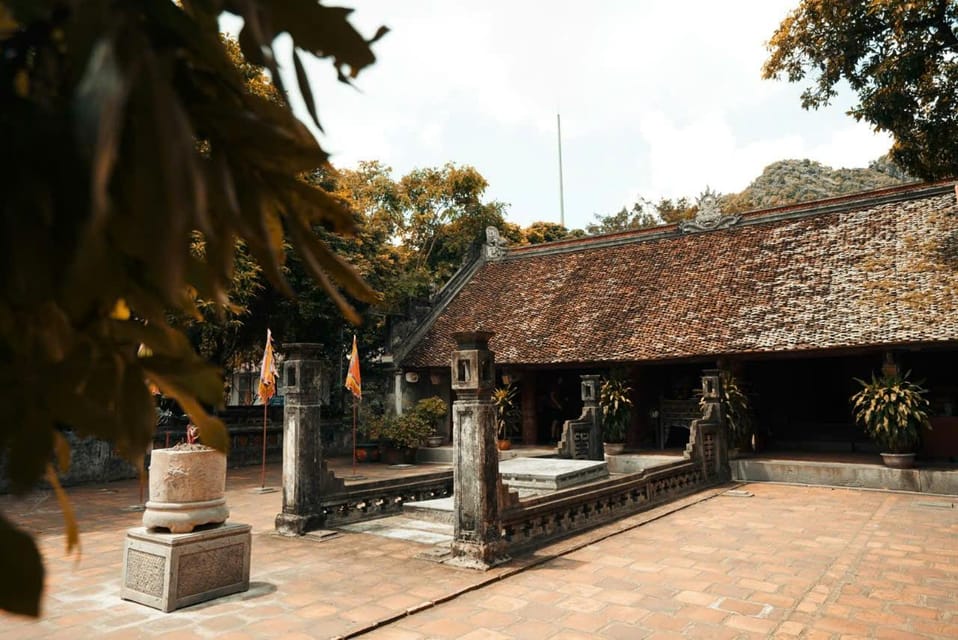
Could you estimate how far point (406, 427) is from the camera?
56.2ft

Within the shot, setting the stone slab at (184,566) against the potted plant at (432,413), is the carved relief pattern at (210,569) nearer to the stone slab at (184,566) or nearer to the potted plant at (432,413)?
the stone slab at (184,566)

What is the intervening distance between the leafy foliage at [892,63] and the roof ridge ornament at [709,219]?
4861 millimetres

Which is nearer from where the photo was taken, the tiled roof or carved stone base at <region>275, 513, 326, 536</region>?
carved stone base at <region>275, 513, 326, 536</region>

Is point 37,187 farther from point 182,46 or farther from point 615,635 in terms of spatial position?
point 615,635

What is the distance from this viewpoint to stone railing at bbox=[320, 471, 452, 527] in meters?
8.94

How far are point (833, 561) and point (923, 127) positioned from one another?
427 inches

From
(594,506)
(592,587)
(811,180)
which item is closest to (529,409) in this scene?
(594,506)

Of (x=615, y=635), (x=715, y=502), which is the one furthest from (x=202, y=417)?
(x=715, y=502)

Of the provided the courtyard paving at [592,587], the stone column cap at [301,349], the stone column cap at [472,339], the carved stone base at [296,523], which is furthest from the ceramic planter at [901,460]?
the stone column cap at [301,349]

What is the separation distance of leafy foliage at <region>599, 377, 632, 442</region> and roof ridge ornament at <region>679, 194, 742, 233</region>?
6.67 meters

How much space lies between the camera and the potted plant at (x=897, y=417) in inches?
467

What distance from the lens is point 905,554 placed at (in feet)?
24.3

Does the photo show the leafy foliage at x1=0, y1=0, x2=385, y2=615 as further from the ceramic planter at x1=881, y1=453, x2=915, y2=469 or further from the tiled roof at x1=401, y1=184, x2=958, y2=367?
the tiled roof at x1=401, y1=184, x2=958, y2=367

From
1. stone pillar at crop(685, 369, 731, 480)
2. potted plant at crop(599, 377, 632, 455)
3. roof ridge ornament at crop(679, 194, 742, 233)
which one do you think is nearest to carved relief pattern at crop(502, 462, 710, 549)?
stone pillar at crop(685, 369, 731, 480)
